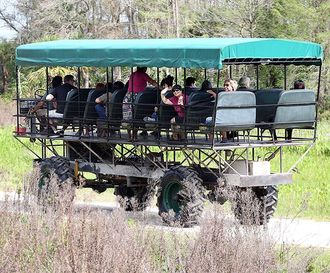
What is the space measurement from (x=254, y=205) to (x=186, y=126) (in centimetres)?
250

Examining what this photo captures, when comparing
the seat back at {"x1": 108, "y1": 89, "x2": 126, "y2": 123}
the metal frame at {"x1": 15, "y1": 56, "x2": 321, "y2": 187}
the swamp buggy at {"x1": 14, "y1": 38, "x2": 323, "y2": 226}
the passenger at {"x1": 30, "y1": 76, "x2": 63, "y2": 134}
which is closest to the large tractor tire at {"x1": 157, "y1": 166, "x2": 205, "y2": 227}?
the swamp buggy at {"x1": 14, "y1": 38, "x2": 323, "y2": 226}

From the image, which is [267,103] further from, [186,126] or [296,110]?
[186,126]

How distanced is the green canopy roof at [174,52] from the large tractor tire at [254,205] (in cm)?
198

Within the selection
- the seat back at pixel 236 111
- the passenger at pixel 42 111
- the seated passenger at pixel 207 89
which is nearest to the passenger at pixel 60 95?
the passenger at pixel 42 111

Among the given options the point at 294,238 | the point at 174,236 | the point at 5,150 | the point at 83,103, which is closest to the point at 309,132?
the point at 5,150

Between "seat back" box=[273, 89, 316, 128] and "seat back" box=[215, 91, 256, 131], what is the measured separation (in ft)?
1.79

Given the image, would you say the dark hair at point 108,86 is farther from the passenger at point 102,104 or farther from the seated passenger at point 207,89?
the seated passenger at point 207,89

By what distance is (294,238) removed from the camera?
15531mm

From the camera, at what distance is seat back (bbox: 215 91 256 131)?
53.9ft

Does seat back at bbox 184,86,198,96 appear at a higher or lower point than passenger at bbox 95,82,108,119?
higher

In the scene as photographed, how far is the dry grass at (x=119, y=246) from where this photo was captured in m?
11.1

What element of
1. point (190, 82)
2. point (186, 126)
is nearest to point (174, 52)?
point (186, 126)

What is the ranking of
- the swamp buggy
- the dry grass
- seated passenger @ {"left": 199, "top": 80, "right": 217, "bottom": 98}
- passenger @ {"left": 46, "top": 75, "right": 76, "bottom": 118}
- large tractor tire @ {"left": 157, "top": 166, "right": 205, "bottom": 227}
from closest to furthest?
the dry grass → large tractor tire @ {"left": 157, "top": 166, "right": 205, "bottom": 227} → the swamp buggy → seated passenger @ {"left": 199, "top": 80, "right": 217, "bottom": 98} → passenger @ {"left": 46, "top": 75, "right": 76, "bottom": 118}

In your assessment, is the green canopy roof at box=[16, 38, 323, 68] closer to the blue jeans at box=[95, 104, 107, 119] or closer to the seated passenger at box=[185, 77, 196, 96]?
the blue jeans at box=[95, 104, 107, 119]
